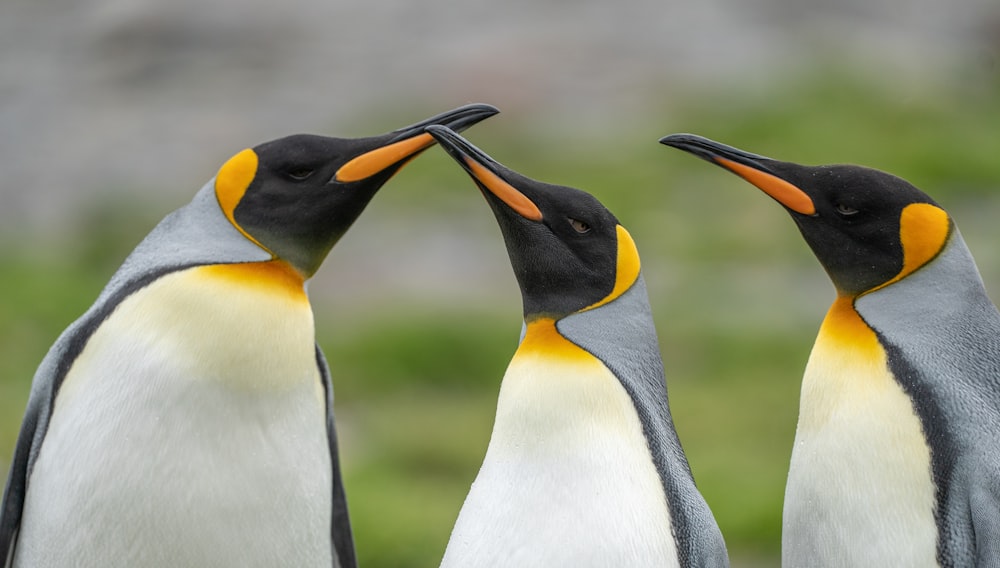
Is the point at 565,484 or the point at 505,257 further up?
the point at 565,484

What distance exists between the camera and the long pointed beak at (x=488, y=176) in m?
2.44

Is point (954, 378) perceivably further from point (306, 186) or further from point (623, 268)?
point (306, 186)

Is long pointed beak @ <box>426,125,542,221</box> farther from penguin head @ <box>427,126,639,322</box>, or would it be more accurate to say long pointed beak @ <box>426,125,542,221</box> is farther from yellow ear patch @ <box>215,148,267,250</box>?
yellow ear patch @ <box>215,148,267,250</box>

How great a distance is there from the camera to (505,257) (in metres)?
9.52

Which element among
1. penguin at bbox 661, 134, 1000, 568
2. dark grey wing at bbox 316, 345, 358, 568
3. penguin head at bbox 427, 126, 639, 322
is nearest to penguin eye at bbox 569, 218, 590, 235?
penguin head at bbox 427, 126, 639, 322

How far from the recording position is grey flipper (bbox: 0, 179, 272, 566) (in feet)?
8.78

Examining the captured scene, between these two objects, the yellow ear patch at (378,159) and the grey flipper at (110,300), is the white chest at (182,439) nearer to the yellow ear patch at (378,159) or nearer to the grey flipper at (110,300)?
the grey flipper at (110,300)

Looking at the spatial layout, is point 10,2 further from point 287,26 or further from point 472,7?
point 472,7

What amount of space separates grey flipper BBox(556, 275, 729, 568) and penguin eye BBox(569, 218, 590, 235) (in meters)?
0.15

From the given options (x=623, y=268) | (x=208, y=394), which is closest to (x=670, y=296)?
(x=623, y=268)

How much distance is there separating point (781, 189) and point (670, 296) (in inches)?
239

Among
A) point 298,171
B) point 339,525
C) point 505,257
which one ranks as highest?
point 298,171

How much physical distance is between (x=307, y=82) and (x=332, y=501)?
39.4 feet

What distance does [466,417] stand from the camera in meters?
6.81
